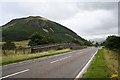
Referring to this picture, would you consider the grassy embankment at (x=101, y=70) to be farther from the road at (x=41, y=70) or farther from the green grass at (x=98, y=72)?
the road at (x=41, y=70)

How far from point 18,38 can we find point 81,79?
182 metres

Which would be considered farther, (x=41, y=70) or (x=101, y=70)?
(x=41, y=70)

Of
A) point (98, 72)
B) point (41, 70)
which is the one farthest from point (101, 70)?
point (41, 70)

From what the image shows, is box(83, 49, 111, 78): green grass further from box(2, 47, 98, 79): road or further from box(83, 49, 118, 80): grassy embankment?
box(2, 47, 98, 79): road

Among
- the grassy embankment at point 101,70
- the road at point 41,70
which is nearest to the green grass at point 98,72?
the grassy embankment at point 101,70

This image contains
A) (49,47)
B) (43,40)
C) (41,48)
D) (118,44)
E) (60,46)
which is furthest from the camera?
(118,44)

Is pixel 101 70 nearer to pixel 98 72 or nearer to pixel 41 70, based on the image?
pixel 98 72

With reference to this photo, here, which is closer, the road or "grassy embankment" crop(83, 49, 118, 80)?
"grassy embankment" crop(83, 49, 118, 80)

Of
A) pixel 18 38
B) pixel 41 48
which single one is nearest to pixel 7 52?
pixel 41 48

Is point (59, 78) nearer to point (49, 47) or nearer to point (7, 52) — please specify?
point (7, 52)

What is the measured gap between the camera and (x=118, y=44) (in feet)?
414

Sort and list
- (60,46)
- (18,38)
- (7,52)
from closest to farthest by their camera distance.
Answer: (7,52) → (60,46) → (18,38)

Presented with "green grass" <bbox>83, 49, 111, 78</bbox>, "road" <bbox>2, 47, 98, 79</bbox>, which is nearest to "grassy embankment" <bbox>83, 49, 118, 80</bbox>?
"green grass" <bbox>83, 49, 111, 78</bbox>

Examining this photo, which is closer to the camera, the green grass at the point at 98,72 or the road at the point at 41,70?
the green grass at the point at 98,72
